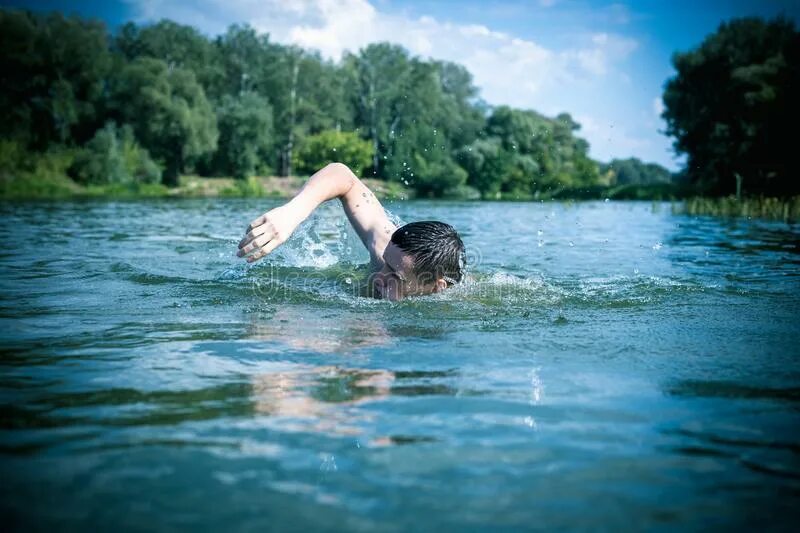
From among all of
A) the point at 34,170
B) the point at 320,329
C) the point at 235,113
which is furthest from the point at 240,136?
the point at 320,329

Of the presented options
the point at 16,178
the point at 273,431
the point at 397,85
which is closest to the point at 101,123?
the point at 16,178

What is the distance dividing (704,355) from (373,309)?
7.29 feet

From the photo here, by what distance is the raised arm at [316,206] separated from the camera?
3996mm

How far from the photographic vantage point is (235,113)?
58.5 m

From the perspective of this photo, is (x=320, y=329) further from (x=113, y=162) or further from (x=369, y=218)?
(x=113, y=162)

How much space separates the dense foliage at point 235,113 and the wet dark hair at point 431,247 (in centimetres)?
3520

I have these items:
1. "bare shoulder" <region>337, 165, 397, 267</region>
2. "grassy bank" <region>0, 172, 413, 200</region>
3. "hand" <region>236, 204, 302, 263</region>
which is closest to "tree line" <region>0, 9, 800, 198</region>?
"grassy bank" <region>0, 172, 413, 200</region>

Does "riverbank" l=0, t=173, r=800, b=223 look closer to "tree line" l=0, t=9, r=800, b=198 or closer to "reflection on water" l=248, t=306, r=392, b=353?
"tree line" l=0, t=9, r=800, b=198

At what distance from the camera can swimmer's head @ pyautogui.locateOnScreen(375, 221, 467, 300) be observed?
16.4ft

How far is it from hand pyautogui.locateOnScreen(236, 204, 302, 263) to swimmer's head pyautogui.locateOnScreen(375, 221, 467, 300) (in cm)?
110

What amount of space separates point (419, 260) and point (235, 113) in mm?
57099

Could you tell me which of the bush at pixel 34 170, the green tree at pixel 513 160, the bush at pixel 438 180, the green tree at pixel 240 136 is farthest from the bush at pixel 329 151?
the bush at pixel 34 170

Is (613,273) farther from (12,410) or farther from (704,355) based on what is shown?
(12,410)

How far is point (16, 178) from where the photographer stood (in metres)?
43.2
